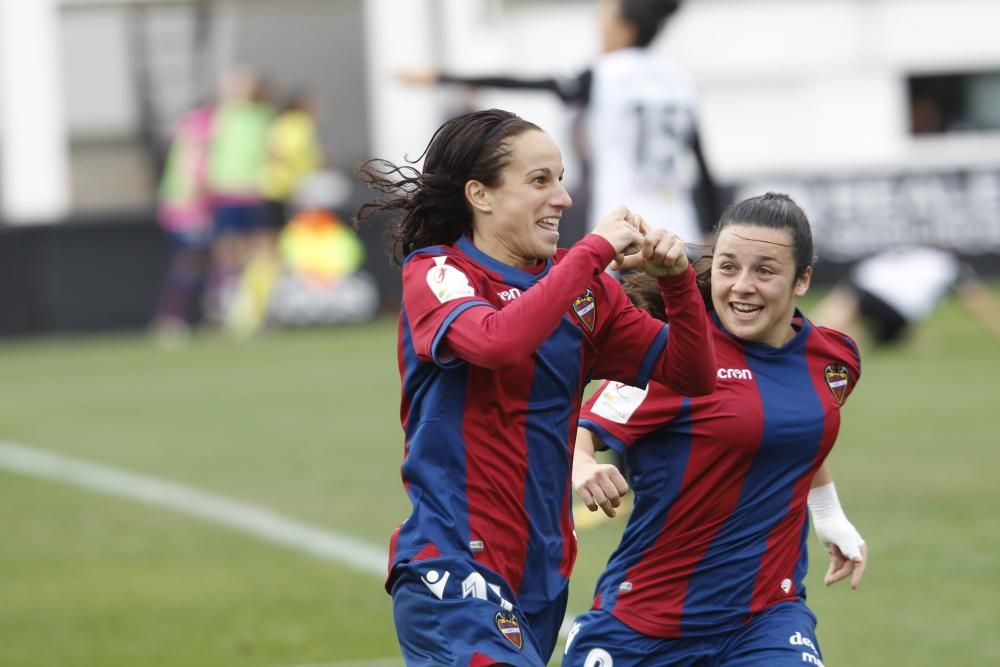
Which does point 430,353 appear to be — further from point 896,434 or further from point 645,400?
point 896,434

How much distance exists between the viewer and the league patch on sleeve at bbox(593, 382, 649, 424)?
4.57 meters

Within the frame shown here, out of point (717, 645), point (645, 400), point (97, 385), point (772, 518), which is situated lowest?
point (97, 385)

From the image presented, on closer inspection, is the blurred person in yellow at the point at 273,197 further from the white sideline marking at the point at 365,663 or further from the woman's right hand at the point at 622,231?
the woman's right hand at the point at 622,231

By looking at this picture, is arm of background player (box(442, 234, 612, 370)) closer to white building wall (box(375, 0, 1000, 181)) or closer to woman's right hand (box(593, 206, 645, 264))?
woman's right hand (box(593, 206, 645, 264))

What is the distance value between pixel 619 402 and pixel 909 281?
36.7ft

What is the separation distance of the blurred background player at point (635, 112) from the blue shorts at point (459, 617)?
4105 millimetres

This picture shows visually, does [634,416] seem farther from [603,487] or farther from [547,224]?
[547,224]

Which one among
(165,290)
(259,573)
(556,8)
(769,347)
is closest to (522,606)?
(769,347)

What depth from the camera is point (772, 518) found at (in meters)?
4.55

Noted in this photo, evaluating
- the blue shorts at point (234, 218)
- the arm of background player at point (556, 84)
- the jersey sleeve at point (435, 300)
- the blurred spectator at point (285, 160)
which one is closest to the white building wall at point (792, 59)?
the blurred spectator at point (285, 160)

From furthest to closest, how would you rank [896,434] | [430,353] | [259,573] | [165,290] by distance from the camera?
1. [165,290]
2. [896,434]
3. [259,573]
4. [430,353]

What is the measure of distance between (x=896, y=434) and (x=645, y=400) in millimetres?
6905

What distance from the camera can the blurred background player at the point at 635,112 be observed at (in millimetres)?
8125

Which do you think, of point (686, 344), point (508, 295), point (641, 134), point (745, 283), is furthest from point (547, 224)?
point (641, 134)
